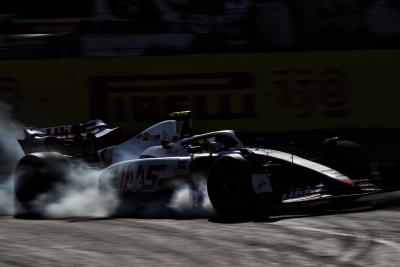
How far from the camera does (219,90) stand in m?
17.7

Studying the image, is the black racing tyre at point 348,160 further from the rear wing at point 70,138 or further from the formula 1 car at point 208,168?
the rear wing at point 70,138

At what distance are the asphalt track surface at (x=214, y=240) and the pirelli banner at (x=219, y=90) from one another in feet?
30.0

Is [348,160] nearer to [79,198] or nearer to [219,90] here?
[79,198]

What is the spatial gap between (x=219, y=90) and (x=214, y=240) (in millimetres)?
11232

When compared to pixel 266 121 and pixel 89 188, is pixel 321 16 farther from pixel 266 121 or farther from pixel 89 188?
pixel 89 188

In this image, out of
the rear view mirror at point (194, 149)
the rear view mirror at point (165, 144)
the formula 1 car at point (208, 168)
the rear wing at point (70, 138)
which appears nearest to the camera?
the formula 1 car at point (208, 168)

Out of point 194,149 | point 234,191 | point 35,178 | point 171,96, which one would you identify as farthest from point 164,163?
point 171,96

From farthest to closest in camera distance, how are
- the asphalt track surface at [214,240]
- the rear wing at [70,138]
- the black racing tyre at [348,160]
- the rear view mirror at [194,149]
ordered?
1. the rear wing at [70,138]
2. the black racing tyre at [348,160]
3. the rear view mirror at [194,149]
4. the asphalt track surface at [214,240]

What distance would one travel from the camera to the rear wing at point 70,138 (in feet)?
35.7

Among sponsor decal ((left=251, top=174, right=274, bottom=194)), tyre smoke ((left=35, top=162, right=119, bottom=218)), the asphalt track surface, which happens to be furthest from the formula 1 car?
the asphalt track surface

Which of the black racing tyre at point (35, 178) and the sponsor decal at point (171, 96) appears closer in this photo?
the black racing tyre at point (35, 178)

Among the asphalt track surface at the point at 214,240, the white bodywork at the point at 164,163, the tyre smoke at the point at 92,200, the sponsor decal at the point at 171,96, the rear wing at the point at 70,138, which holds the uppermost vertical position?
the sponsor decal at the point at 171,96

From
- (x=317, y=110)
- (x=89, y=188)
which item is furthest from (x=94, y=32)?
(x=89, y=188)

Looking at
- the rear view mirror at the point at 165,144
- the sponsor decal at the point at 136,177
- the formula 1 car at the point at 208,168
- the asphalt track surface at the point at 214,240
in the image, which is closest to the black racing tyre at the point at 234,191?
the formula 1 car at the point at 208,168
